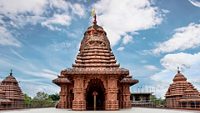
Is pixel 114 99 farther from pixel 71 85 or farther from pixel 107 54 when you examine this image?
pixel 71 85

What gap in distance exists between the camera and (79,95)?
2700 cm

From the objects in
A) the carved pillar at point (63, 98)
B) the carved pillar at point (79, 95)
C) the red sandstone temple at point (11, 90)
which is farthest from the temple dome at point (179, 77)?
the red sandstone temple at point (11, 90)

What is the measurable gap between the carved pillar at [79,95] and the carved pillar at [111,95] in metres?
2.59

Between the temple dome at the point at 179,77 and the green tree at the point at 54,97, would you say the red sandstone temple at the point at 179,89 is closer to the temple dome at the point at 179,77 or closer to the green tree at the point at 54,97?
the temple dome at the point at 179,77

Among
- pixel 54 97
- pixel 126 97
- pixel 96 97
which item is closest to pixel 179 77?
pixel 126 97

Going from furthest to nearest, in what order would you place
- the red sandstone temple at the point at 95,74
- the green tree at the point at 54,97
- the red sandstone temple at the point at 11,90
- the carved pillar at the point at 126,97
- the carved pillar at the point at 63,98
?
the green tree at the point at 54,97, the red sandstone temple at the point at 11,90, the carved pillar at the point at 63,98, the carved pillar at the point at 126,97, the red sandstone temple at the point at 95,74

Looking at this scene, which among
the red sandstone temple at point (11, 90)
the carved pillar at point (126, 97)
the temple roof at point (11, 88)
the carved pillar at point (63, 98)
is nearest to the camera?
the carved pillar at point (126, 97)

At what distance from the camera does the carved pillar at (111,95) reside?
26.9 metres

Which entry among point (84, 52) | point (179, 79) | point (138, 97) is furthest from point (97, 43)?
point (138, 97)

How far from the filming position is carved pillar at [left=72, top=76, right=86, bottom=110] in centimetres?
2689

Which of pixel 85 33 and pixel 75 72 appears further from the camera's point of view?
pixel 85 33

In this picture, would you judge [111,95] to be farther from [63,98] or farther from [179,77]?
[179,77]

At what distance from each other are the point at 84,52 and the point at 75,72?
4258mm

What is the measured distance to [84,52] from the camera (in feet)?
99.1
